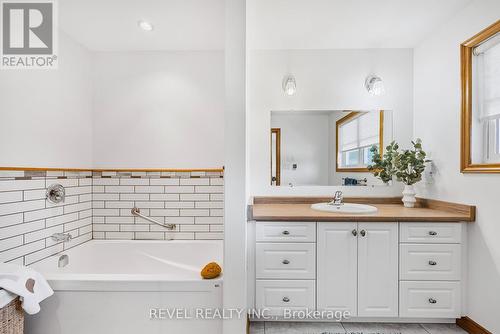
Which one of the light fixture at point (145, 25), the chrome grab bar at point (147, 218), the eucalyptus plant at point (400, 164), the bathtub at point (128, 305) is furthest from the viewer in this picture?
the chrome grab bar at point (147, 218)

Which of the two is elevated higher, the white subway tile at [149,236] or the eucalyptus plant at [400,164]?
the eucalyptus plant at [400,164]

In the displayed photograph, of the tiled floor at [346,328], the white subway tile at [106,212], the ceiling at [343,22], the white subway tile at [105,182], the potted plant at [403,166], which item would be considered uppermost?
the ceiling at [343,22]

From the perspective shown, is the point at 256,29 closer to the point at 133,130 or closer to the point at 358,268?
the point at 133,130

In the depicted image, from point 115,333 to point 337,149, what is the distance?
2349mm

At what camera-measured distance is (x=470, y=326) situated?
1.96 meters

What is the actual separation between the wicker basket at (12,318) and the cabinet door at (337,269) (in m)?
1.88

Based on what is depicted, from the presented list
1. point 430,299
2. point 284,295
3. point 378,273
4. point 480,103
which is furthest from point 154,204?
point 480,103

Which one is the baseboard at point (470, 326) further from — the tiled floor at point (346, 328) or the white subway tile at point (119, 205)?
the white subway tile at point (119, 205)

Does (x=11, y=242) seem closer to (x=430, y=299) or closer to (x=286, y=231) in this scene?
(x=286, y=231)

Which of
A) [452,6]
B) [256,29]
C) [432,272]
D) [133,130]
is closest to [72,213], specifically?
[133,130]

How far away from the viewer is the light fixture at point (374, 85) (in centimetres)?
264

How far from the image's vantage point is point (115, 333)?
5.63 ft

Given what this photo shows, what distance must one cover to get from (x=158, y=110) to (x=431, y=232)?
256cm

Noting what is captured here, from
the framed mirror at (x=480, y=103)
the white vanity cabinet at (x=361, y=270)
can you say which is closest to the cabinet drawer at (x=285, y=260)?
the white vanity cabinet at (x=361, y=270)
